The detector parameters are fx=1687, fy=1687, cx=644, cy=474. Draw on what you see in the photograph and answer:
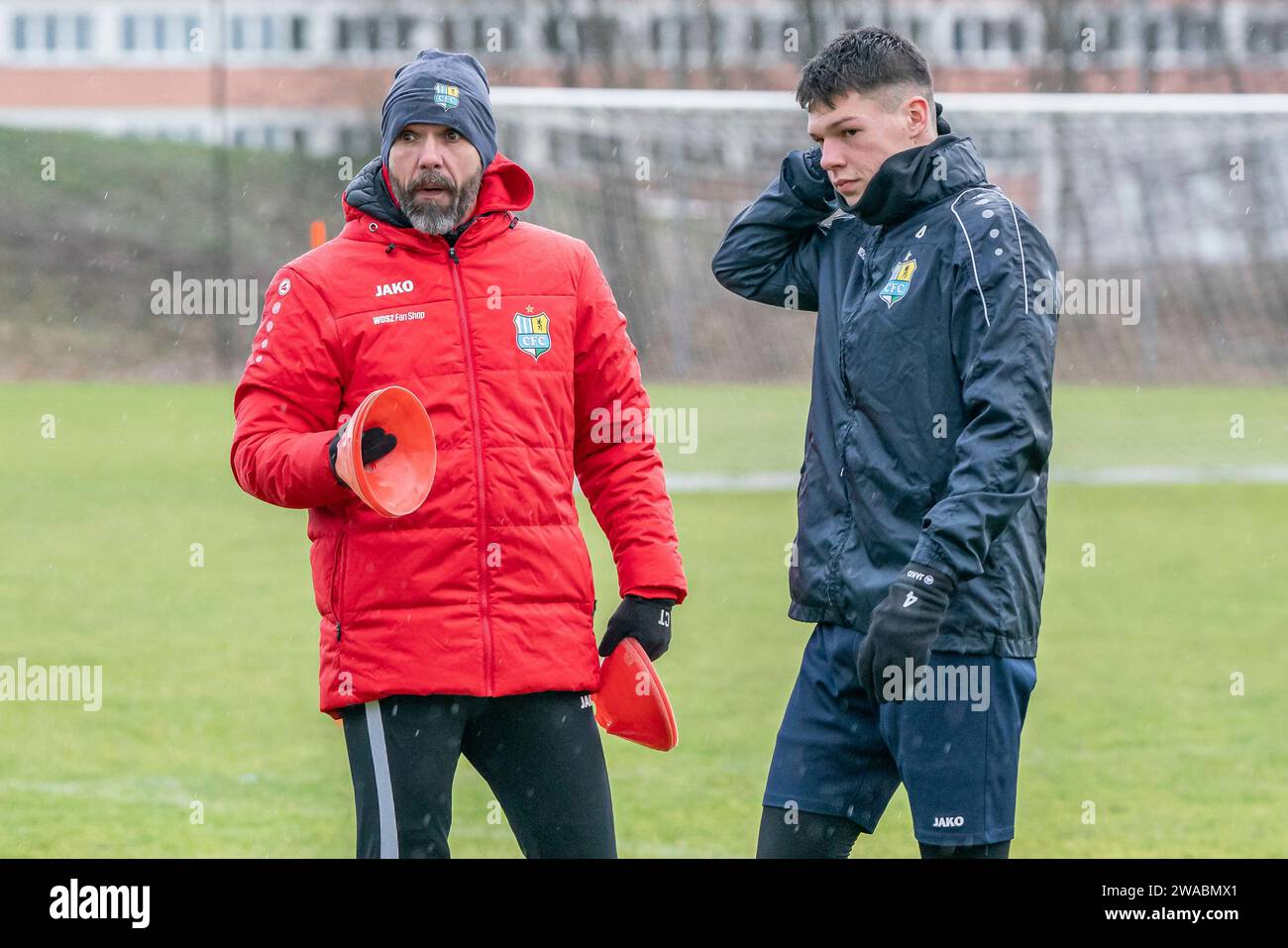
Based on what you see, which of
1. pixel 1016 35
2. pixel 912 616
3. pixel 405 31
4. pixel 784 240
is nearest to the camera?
pixel 912 616

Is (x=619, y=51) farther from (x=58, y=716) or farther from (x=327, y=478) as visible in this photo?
(x=327, y=478)

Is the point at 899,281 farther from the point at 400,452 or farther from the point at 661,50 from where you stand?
the point at 661,50

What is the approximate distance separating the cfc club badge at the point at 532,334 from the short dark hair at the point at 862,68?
2.16 feet

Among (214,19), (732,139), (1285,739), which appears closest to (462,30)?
(214,19)

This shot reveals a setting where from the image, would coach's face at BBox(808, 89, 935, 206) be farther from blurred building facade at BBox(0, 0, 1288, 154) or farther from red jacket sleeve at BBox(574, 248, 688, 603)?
blurred building facade at BBox(0, 0, 1288, 154)

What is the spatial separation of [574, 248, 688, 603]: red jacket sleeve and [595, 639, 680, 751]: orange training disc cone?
0.43 ft

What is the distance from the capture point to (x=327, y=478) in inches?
117

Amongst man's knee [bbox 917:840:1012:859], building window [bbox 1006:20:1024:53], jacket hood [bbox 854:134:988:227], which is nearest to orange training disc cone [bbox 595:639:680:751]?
man's knee [bbox 917:840:1012:859]

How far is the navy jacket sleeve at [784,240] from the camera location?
3498mm

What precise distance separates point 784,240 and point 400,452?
103 cm

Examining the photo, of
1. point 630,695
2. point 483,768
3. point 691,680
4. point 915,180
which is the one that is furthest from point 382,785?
point 691,680

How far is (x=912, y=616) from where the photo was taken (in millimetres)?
2893

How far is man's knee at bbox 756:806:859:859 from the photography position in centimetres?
322

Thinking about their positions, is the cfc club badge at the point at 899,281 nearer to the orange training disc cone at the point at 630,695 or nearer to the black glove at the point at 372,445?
the orange training disc cone at the point at 630,695
